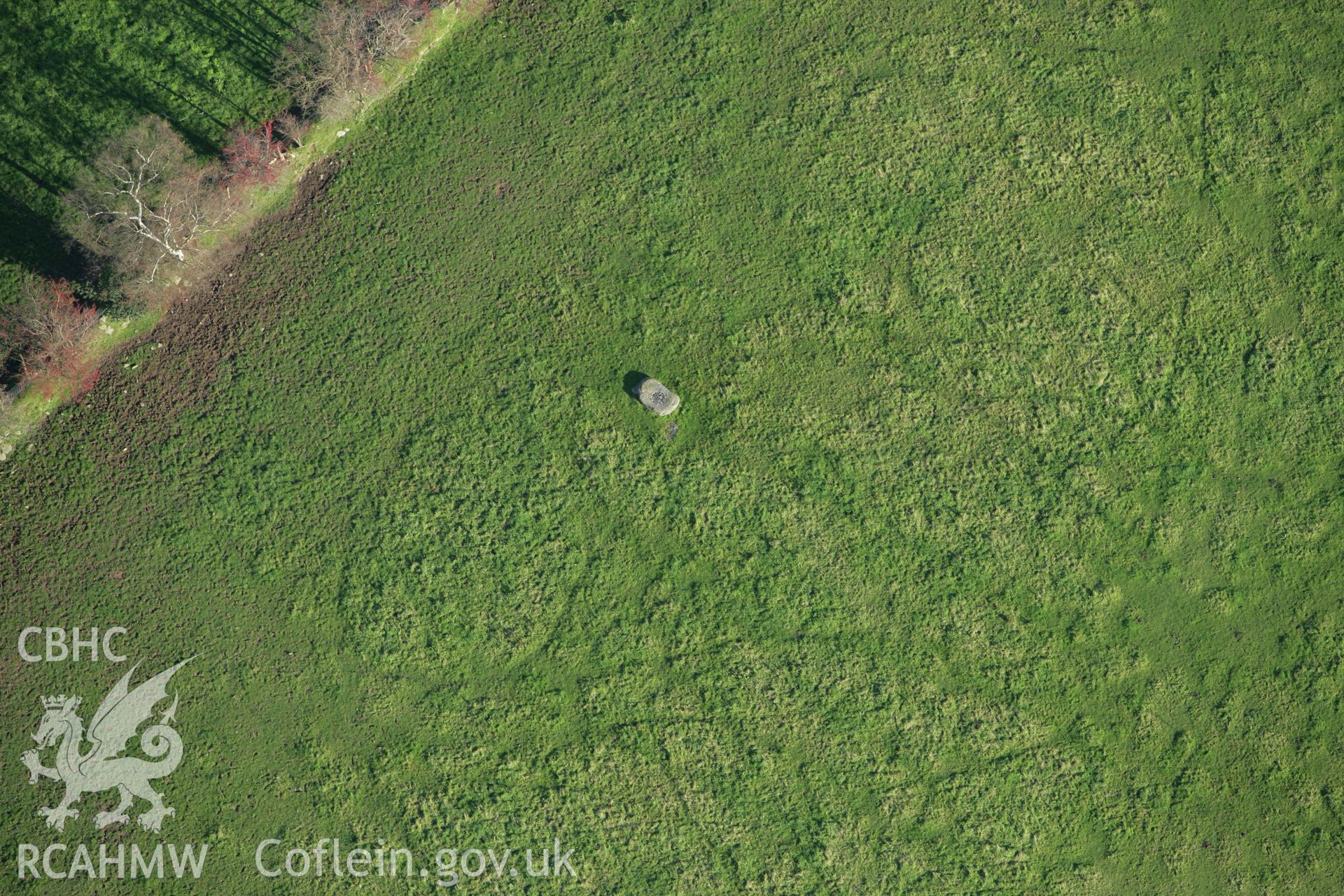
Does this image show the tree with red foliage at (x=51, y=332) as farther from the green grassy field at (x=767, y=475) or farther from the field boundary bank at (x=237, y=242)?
the green grassy field at (x=767, y=475)

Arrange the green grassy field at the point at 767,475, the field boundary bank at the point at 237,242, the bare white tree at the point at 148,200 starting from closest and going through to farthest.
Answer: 1. the green grassy field at the point at 767,475
2. the bare white tree at the point at 148,200
3. the field boundary bank at the point at 237,242

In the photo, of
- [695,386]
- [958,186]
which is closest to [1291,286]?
[958,186]

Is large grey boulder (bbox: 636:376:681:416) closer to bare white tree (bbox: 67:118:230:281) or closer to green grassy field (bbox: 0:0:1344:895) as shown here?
green grassy field (bbox: 0:0:1344:895)

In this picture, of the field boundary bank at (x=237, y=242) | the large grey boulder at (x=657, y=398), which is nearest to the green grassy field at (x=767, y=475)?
the field boundary bank at (x=237, y=242)

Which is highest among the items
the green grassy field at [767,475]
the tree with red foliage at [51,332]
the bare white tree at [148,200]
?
the bare white tree at [148,200]

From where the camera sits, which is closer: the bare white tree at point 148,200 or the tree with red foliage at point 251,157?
the bare white tree at point 148,200

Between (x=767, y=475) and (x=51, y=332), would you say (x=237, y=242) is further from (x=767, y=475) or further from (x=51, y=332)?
(x=767, y=475)

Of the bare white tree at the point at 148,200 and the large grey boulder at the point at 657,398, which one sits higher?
the bare white tree at the point at 148,200

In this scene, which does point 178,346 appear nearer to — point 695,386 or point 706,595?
point 695,386
